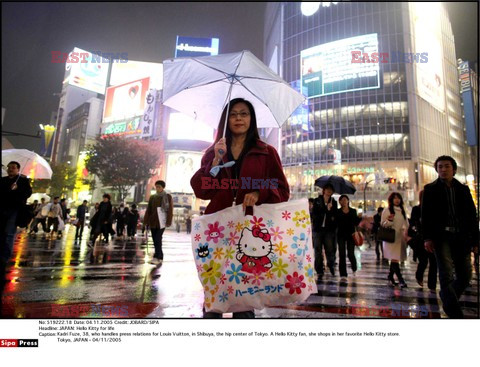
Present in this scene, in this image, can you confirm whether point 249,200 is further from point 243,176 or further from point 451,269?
point 451,269

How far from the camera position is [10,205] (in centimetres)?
446

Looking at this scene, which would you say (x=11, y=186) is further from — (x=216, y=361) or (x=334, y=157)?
(x=334, y=157)

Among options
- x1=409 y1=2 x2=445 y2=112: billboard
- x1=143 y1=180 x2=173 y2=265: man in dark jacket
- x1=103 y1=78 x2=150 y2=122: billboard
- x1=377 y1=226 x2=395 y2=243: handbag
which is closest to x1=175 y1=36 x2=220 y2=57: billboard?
x1=103 y1=78 x2=150 y2=122: billboard

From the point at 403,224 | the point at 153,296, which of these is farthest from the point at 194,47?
the point at 153,296

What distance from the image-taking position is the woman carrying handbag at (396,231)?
5.49 metres

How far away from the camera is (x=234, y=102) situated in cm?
240

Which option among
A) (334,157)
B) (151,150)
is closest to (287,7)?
(334,157)

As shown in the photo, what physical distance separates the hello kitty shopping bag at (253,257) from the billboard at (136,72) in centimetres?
5434

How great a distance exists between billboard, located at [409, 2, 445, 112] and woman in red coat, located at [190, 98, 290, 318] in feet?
172

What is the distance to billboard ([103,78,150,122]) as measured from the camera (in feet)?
166

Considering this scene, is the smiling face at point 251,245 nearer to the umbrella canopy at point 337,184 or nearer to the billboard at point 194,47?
the umbrella canopy at point 337,184

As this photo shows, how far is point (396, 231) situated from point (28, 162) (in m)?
8.19

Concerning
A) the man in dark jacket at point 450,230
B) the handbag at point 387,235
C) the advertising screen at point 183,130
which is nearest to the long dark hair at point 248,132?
the man in dark jacket at point 450,230

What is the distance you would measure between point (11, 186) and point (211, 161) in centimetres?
388
